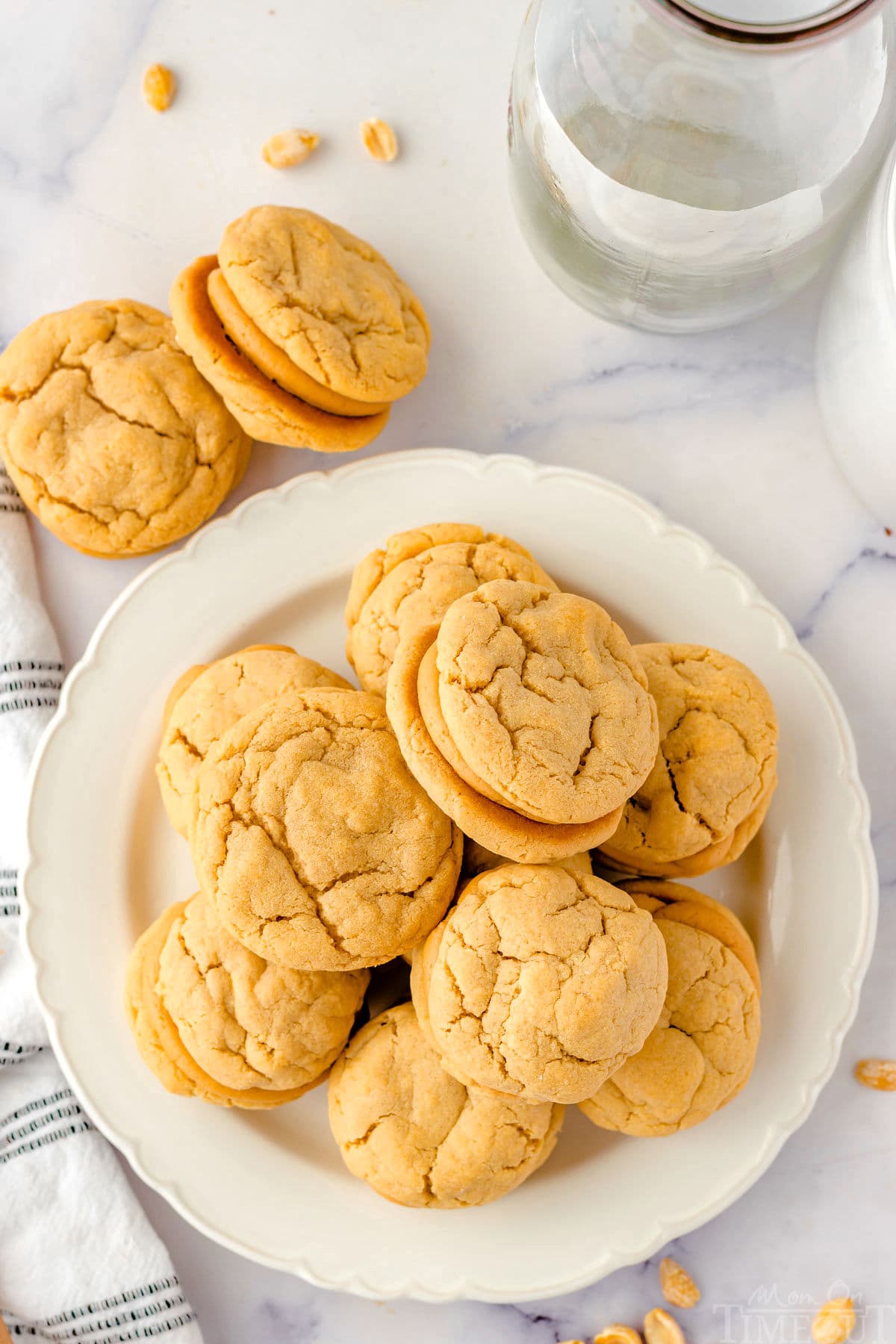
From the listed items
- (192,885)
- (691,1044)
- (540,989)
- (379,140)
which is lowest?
(192,885)

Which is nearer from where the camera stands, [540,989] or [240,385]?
[540,989]

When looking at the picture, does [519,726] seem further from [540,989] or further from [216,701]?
[216,701]

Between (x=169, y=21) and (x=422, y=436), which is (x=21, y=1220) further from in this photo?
(x=169, y=21)

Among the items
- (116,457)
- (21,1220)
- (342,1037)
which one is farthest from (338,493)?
(21,1220)

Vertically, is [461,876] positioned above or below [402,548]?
below

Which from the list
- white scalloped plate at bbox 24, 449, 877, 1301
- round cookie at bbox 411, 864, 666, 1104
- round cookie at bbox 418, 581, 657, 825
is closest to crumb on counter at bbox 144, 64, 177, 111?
white scalloped plate at bbox 24, 449, 877, 1301

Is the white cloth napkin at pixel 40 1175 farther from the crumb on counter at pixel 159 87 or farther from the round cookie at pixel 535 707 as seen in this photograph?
the round cookie at pixel 535 707

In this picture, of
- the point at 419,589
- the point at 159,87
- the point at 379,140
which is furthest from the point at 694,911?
the point at 159,87

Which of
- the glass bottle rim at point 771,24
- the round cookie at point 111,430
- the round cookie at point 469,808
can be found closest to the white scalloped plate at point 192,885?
the round cookie at point 111,430
